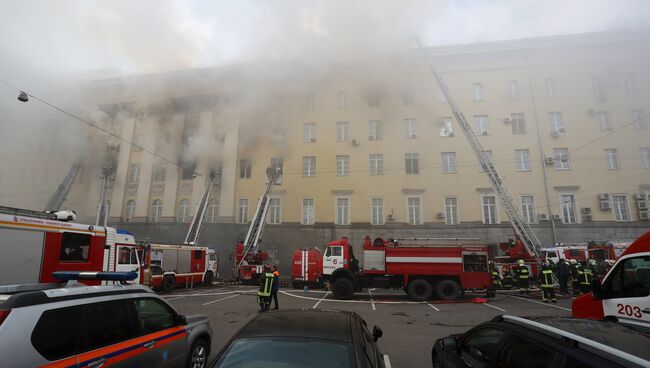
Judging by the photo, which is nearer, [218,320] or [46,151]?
[218,320]

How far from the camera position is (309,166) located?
26.5 meters

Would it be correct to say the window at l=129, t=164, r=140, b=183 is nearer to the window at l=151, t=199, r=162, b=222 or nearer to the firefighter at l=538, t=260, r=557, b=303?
the window at l=151, t=199, r=162, b=222

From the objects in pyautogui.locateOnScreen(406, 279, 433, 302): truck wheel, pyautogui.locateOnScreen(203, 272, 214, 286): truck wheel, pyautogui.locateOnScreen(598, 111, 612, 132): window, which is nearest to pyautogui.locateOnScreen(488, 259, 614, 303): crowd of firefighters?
pyautogui.locateOnScreen(406, 279, 433, 302): truck wheel

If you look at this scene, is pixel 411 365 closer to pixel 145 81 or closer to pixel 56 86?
pixel 56 86

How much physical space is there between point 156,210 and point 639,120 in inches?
1432

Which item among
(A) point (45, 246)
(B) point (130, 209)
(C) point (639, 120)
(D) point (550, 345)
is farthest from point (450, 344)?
(C) point (639, 120)

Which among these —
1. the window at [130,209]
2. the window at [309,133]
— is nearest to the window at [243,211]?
the window at [309,133]

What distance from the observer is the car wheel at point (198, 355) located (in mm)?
4324

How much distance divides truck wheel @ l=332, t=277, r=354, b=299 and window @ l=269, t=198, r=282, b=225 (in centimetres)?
1234

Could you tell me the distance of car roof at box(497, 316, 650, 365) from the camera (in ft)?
7.05

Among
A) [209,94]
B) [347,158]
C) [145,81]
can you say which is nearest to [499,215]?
[347,158]

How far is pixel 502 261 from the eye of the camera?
1952cm

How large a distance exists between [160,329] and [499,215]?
78.1 ft

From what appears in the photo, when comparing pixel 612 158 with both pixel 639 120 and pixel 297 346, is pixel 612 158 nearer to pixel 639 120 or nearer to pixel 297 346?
pixel 639 120
